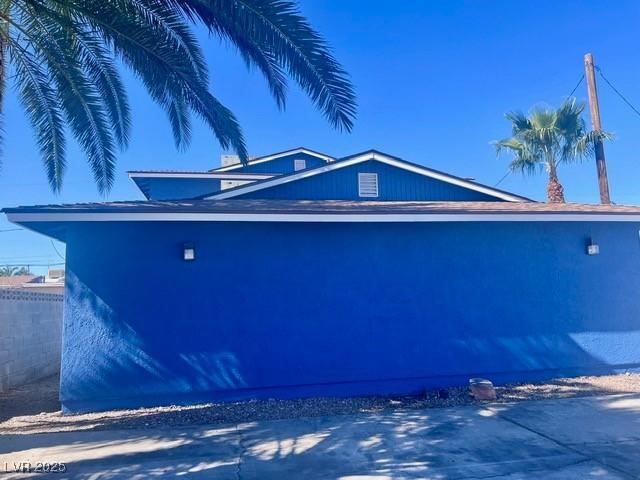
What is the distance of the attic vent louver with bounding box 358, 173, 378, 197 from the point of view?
11570 mm

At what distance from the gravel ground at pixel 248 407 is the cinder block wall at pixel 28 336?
0.70 meters

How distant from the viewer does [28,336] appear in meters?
9.89

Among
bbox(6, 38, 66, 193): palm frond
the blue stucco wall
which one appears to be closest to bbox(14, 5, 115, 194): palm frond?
bbox(6, 38, 66, 193): palm frond

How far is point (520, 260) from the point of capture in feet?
28.8

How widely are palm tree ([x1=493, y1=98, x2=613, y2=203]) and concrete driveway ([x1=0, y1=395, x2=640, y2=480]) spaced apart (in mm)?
8748

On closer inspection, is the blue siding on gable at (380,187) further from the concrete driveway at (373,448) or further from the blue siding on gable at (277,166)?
the concrete driveway at (373,448)

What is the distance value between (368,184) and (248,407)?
251 inches

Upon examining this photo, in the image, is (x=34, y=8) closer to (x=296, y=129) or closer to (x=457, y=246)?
(x=457, y=246)

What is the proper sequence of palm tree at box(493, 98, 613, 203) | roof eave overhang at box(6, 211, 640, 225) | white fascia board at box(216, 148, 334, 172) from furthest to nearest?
white fascia board at box(216, 148, 334, 172) → palm tree at box(493, 98, 613, 203) → roof eave overhang at box(6, 211, 640, 225)

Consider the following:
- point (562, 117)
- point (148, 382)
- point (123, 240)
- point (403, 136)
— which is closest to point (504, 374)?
point (148, 382)

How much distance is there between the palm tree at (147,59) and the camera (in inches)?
235

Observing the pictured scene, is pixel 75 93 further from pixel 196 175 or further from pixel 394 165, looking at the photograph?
pixel 196 175

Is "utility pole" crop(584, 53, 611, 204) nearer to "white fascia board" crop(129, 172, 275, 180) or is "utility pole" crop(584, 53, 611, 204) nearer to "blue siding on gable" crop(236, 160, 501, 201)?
"blue siding on gable" crop(236, 160, 501, 201)

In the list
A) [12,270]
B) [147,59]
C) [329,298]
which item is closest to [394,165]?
[329,298]
